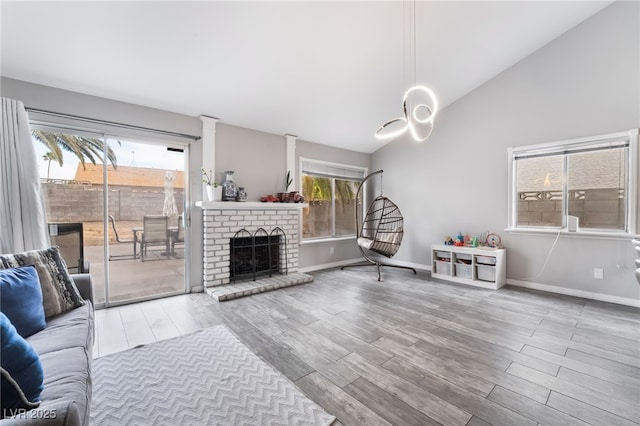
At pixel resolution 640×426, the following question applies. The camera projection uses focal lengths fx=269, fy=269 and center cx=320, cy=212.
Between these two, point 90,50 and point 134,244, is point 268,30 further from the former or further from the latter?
point 134,244

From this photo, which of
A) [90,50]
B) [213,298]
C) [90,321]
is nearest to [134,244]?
[213,298]

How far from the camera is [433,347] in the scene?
2.22 meters

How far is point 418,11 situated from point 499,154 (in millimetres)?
2437

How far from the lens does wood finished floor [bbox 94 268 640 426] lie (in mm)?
1558

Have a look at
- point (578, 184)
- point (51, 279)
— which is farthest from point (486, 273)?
point (51, 279)

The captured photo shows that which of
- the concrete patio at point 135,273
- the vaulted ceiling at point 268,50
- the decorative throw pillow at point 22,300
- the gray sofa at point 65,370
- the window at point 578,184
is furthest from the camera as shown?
the window at point 578,184

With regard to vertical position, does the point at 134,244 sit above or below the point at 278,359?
above

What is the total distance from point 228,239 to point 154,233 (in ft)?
2.99

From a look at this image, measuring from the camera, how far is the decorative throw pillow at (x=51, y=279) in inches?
68.9

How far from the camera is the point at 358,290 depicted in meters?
3.77

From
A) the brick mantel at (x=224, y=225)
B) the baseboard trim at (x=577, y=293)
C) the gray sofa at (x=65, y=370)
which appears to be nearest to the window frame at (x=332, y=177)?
the brick mantel at (x=224, y=225)

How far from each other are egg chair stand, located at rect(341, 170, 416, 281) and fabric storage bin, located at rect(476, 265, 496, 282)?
3.38ft

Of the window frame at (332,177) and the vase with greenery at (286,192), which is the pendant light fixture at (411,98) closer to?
the window frame at (332,177)

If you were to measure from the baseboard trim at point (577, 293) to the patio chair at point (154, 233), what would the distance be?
16.2 feet
